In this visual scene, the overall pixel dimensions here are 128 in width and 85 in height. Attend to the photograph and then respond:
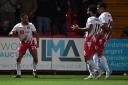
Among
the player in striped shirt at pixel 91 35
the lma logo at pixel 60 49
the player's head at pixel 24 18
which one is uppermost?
the player's head at pixel 24 18

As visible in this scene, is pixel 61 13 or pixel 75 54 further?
pixel 61 13

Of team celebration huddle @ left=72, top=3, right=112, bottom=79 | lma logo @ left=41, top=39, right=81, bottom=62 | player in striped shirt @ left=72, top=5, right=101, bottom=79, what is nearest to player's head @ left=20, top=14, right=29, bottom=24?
team celebration huddle @ left=72, top=3, right=112, bottom=79

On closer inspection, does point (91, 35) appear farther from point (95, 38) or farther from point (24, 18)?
point (24, 18)

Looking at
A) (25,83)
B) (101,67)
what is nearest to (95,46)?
(101,67)

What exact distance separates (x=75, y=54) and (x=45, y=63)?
1223 millimetres

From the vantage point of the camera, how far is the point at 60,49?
23.7m

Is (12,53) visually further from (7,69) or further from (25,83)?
(25,83)

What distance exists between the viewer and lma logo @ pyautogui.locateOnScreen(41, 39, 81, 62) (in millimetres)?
23641

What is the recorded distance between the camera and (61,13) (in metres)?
25.9

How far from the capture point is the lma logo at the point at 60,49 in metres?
23.6

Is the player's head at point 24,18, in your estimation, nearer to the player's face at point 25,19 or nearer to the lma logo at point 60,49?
the player's face at point 25,19

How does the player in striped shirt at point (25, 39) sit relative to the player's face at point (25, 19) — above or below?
below

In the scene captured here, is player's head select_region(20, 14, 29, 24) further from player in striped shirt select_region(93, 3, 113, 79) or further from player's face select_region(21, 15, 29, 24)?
player in striped shirt select_region(93, 3, 113, 79)

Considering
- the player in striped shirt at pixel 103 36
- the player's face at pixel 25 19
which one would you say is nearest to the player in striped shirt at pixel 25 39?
the player's face at pixel 25 19
